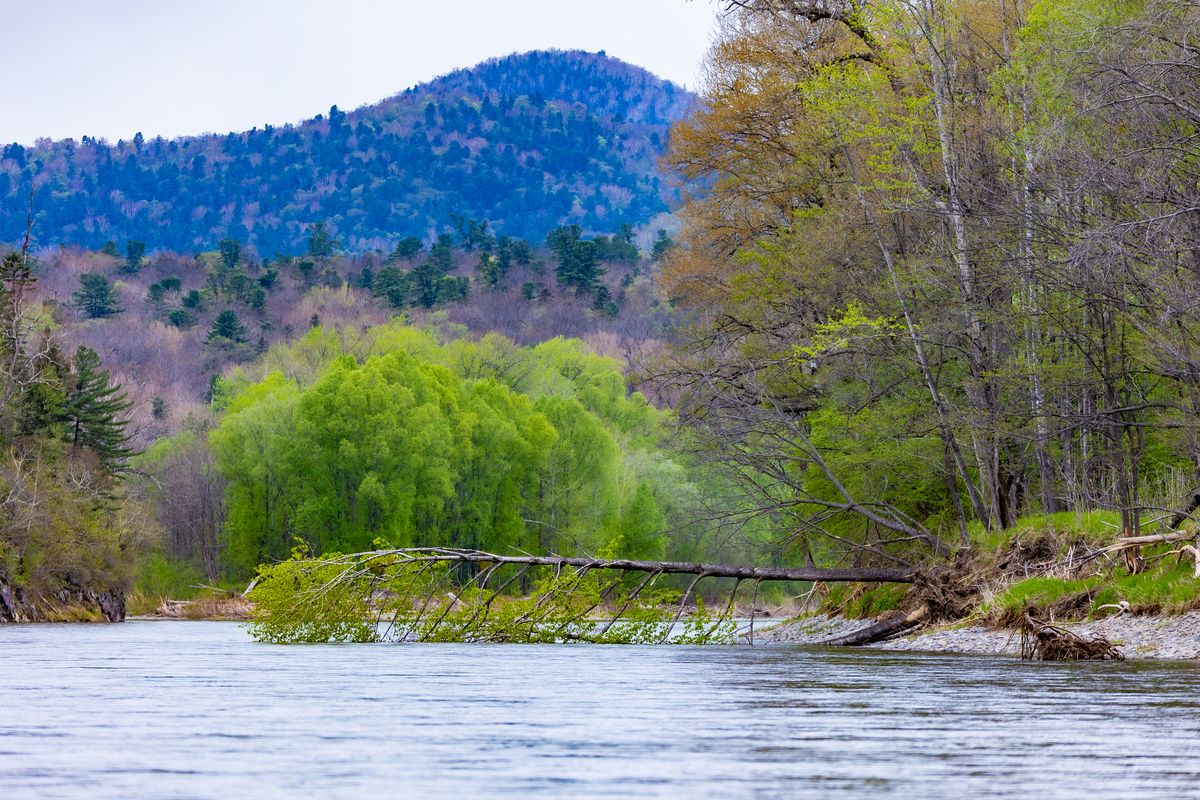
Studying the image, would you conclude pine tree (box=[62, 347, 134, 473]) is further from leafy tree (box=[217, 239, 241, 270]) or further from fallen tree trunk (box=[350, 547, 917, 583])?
leafy tree (box=[217, 239, 241, 270])

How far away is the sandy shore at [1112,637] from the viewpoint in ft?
60.2

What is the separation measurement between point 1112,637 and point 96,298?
455 ft

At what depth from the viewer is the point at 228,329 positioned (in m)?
129

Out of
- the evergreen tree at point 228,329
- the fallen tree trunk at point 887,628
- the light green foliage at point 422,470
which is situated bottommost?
the light green foliage at point 422,470

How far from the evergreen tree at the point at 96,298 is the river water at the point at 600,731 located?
445ft

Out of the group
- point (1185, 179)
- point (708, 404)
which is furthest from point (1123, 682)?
point (708, 404)

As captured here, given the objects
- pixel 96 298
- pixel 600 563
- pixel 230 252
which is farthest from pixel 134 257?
pixel 600 563

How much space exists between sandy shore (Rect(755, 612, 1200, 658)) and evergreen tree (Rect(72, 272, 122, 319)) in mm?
132942

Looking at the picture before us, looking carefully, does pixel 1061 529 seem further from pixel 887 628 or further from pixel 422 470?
pixel 422 470

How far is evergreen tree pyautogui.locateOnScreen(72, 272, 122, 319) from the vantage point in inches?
5773

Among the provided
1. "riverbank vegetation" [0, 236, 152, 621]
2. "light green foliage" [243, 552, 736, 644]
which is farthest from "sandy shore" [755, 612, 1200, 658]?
"riverbank vegetation" [0, 236, 152, 621]

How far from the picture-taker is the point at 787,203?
37656 millimetres

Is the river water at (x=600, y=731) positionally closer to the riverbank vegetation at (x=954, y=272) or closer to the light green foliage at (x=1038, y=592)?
the light green foliage at (x=1038, y=592)

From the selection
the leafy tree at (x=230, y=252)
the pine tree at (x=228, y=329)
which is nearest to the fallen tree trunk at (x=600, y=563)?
the pine tree at (x=228, y=329)
